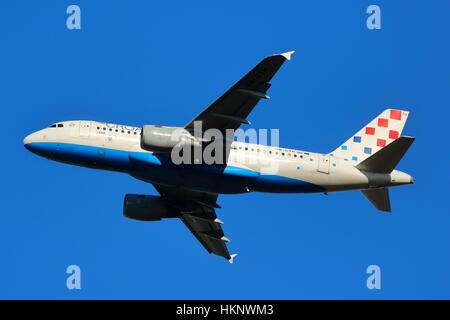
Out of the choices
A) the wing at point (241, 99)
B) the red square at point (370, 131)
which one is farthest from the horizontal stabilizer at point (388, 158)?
the wing at point (241, 99)

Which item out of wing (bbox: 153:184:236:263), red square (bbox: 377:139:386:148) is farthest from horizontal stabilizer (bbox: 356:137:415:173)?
wing (bbox: 153:184:236:263)

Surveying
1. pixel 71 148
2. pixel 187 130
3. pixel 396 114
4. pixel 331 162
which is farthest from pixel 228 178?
pixel 396 114

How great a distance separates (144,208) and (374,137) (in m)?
16.2

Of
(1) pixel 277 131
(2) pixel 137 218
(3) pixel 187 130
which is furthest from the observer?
(2) pixel 137 218

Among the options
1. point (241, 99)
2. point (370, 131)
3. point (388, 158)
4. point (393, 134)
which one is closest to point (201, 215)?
point (241, 99)

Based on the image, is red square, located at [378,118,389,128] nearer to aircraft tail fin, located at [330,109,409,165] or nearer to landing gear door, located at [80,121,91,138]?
aircraft tail fin, located at [330,109,409,165]

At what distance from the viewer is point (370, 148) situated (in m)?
44.0

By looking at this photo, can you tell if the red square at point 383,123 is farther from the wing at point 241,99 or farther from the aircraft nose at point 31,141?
the aircraft nose at point 31,141

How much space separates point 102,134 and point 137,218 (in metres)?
7.69

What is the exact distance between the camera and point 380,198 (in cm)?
4222

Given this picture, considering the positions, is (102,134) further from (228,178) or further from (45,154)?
(228,178)

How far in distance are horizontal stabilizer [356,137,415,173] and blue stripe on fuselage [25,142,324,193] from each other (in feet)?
11.3

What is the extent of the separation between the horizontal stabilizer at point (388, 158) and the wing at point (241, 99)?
826cm

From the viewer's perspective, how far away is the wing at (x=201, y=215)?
4528 centimetres
